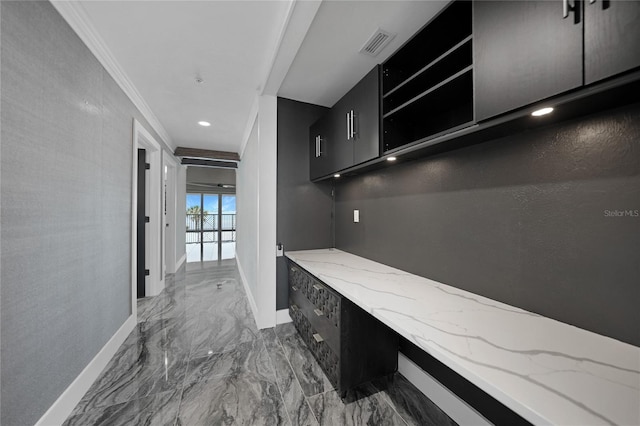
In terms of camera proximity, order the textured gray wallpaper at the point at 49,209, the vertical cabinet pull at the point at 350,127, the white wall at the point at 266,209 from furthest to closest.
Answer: the white wall at the point at 266,209 → the vertical cabinet pull at the point at 350,127 → the textured gray wallpaper at the point at 49,209

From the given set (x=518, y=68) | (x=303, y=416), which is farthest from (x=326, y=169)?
(x=303, y=416)

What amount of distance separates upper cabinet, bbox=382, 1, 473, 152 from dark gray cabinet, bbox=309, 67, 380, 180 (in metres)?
0.09

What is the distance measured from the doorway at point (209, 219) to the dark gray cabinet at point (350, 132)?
23.8 ft

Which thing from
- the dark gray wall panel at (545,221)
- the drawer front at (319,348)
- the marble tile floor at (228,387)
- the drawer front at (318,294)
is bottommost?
the marble tile floor at (228,387)

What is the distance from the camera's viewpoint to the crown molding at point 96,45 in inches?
57.4

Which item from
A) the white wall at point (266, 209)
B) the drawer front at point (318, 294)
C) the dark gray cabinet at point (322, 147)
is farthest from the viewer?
the white wall at point (266, 209)

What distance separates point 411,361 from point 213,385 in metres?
1.47

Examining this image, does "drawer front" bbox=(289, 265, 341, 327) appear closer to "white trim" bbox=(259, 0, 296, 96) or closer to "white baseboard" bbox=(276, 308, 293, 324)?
"white baseboard" bbox=(276, 308, 293, 324)

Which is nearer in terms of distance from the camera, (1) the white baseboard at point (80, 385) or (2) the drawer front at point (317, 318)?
(1) the white baseboard at point (80, 385)

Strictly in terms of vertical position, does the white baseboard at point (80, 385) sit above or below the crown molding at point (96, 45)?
below

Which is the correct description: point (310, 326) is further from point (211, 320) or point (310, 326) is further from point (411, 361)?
point (211, 320)

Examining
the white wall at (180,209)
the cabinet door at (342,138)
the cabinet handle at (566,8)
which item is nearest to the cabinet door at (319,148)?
the cabinet door at (342,138)

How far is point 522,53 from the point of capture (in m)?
0.84

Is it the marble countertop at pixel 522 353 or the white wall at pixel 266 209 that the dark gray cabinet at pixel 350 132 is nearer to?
the white wall at pixel 266 209
